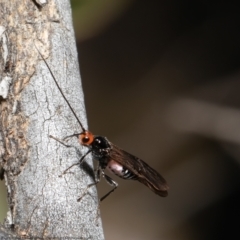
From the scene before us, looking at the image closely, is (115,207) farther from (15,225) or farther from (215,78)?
(15,225)

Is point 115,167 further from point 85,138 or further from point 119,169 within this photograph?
point 85,138

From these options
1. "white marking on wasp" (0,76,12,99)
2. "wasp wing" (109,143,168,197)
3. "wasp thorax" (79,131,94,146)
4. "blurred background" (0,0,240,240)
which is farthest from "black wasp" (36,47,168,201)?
"blurred background" (0,0,240,240)

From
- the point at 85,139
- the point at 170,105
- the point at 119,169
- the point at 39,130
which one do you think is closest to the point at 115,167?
the point at 119,169

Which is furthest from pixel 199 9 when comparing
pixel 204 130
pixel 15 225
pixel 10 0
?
pixel 15 225

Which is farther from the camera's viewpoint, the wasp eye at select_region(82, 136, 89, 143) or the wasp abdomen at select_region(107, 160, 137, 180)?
the wasp abdomen at select_region(107, 160, 137, 180)

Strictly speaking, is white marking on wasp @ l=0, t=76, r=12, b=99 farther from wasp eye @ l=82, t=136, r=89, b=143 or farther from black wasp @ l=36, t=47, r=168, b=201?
black wasp @ l=36, t=47, r=168, b=201

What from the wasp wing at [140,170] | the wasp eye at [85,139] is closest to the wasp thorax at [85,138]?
the wasp eye at [85,139]
